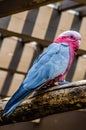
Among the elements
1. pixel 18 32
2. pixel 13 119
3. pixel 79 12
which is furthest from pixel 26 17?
pixel 13 119

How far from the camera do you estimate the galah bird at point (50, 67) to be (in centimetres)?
280

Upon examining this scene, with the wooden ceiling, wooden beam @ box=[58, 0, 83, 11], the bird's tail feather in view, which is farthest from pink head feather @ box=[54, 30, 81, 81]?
wooden beam @ box=[58, 0, 83, 11]

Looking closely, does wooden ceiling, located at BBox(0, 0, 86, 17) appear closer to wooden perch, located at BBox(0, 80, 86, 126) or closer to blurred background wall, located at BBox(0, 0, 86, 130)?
blurred background wall, located at BBox(0, 0, 86, 130)

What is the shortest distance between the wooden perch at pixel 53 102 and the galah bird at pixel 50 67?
9cm

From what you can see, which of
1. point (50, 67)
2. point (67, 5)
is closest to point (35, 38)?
point (67, 5)

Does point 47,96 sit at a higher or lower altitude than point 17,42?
lower

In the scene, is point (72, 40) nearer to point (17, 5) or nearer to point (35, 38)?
point (17, 5)

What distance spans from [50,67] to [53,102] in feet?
0.78

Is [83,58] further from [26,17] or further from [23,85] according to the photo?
[23,85]

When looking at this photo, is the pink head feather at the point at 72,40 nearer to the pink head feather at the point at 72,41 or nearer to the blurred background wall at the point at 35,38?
the pink head feather at the point at 72,41

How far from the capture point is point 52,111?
289 cm

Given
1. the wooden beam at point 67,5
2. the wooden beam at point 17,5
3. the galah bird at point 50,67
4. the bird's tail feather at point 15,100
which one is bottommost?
the bird's tail feather at point 15,100

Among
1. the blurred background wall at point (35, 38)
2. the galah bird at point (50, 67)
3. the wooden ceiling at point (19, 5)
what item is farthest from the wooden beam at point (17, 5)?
the galah bird at point (50, 67)

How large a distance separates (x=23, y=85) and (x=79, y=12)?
275 centimetres
